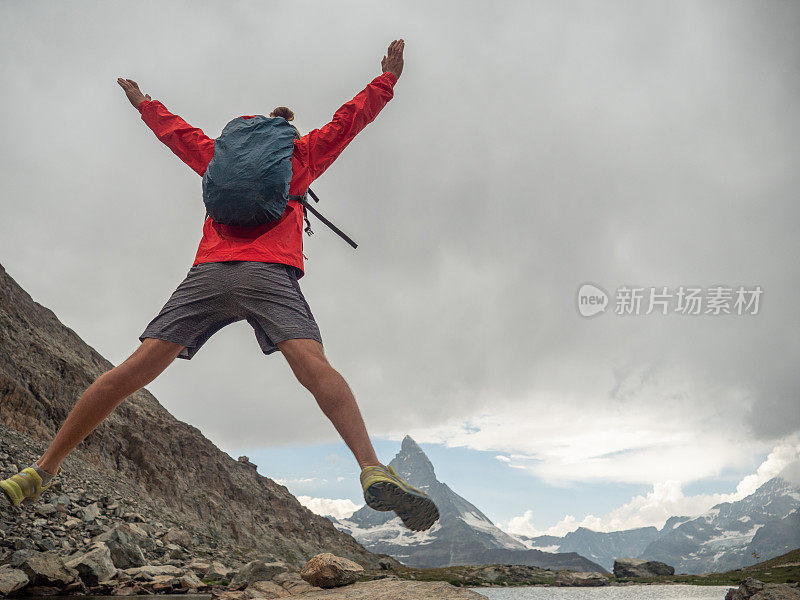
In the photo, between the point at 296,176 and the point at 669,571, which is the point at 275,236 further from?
the point at 669,571

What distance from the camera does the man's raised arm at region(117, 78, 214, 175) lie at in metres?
4.59

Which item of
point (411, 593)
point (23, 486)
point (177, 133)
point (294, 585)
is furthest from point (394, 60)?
point (294, 585)

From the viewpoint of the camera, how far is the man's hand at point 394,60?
4750 mm

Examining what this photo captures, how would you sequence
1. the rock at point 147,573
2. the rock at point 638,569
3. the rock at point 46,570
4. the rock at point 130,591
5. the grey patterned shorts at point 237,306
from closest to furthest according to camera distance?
the grey patterned shorts at point 237,306, the rock at point 46,570, the rock at point 130,591, the rock at point 147,573, the rock at point 638,569

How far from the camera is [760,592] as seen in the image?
88.4ft

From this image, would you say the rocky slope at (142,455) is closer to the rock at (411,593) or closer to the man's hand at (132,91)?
the rock at (411,593)

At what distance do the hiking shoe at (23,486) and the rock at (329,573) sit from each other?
16.2 ft

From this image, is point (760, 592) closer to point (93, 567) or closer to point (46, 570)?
point (93, 567)

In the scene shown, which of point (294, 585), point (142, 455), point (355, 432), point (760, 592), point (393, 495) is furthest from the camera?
point (142, 455)

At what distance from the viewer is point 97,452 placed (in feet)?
177

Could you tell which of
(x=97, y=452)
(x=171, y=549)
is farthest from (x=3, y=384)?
(x=171, y=549)

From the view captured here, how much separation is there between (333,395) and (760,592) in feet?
107

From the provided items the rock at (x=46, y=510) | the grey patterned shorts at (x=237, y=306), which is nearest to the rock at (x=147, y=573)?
the rock at (x=46, y=510)

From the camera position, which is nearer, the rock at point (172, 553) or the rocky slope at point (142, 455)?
the rock at point (172, 553)
